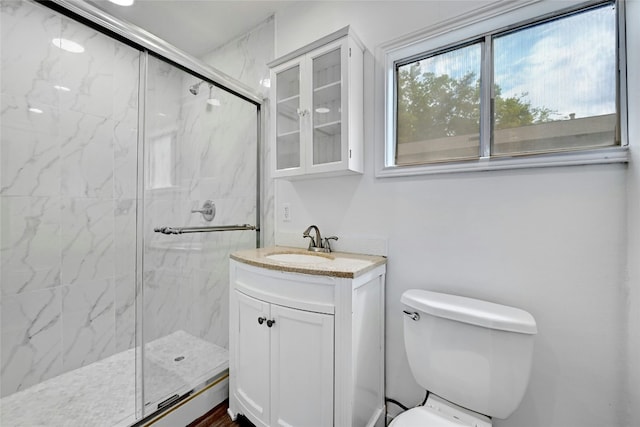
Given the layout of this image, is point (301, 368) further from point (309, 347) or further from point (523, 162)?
point (523, 162)

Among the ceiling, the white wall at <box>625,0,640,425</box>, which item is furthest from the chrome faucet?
the ceiling

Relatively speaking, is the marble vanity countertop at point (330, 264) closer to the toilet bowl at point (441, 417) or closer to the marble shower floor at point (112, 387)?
the toilet bowl at point (441, 417)

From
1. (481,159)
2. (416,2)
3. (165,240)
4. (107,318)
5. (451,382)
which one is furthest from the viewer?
(107,318)

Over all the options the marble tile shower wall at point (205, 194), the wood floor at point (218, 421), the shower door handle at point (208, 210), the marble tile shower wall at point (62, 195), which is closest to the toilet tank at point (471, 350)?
the wood floor at point (218, 421)

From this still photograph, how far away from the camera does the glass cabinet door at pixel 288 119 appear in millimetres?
1608

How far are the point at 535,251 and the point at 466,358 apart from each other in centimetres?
54

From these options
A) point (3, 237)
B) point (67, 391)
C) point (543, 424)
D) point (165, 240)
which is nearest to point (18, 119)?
point (3, 237)

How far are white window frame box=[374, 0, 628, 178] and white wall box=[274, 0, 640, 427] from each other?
0.04m

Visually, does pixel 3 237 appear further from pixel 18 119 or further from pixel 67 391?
pixel 67 391

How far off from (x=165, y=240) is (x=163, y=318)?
0.53 metres

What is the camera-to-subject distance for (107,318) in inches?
77.4

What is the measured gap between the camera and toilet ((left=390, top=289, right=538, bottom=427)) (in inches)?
36.7

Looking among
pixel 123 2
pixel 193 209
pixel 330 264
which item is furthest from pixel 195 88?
pixel 330 264

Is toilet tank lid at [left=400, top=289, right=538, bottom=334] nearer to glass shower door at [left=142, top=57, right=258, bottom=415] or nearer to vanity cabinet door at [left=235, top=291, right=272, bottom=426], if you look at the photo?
vanity cabinet door at [left=235, top=291, right=272, bottom=426]
